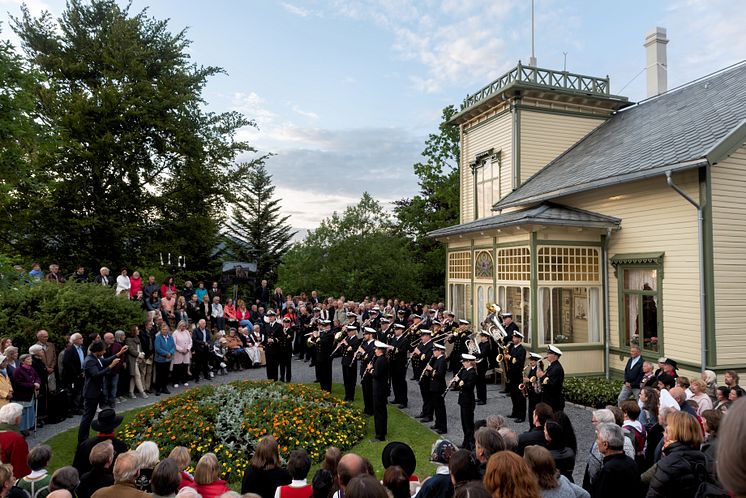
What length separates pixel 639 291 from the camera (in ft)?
41.2

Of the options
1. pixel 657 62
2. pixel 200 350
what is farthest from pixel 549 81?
pixel 200 350

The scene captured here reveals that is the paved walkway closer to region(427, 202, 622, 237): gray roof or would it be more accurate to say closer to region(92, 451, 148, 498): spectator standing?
region(427, 202, 622, 237): gray roof

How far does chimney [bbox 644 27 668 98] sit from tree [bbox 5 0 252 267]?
20356 mm

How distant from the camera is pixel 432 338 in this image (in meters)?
12.3

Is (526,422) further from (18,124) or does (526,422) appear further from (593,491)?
(18,124)

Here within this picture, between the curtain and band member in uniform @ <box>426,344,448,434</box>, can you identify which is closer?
band member in uniform @ <box>426,344,448,434</box>

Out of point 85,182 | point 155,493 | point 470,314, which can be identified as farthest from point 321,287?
point 155,493

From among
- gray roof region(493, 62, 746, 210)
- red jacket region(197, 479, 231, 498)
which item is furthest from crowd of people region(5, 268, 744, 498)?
gray roof region(493, 62, 746, 210)

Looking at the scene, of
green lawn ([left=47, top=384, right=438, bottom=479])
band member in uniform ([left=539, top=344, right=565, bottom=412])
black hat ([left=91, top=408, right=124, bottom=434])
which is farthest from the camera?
band member in uniform ([left=539, top=344, right=565, bottom=412])

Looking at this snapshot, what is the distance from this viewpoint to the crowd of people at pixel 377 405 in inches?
160

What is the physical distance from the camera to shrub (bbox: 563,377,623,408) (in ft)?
36.2

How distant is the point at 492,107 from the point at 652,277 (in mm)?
9319

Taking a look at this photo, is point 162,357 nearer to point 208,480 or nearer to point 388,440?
point 388,440

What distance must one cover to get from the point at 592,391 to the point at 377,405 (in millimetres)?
5455
